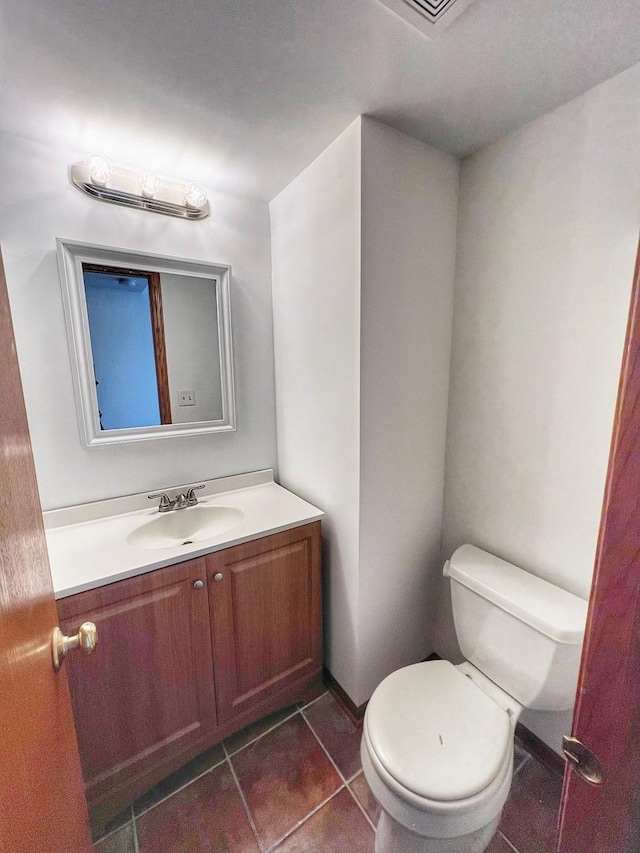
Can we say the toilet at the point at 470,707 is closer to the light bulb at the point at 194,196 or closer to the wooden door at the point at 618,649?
the wooden door at the point at 618,649

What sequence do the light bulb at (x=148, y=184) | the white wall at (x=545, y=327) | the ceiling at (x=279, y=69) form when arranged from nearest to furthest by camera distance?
1. the ceiling at (x=279, y=69)
2. the white wall at (x=545, y=327)
3. the light bulb at (x=148, y=184)

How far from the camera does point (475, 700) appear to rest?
1104 millimetres

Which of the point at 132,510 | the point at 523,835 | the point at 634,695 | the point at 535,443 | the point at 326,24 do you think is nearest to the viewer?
the point at 634,695

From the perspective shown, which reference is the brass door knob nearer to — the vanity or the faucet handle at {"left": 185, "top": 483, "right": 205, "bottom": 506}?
the vanity

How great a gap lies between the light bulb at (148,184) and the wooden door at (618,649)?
5.02ft

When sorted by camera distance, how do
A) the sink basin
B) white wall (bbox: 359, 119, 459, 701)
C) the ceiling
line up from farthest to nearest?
1. the sink basin
2. white wall (bbox: 359, 119, 459, 701)
3. the ceiling

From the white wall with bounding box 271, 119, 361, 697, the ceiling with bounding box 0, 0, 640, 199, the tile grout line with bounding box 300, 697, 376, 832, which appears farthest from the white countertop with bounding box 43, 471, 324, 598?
A: the ceiling with bounding box 0, 0, 640, 199

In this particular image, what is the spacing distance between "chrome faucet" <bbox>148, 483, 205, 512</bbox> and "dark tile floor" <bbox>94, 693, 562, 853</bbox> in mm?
923

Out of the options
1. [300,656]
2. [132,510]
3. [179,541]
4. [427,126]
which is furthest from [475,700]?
[427,126]

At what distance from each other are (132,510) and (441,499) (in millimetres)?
1310

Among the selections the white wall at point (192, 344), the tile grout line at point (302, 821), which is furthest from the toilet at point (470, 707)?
the white wall at point (192, 344)

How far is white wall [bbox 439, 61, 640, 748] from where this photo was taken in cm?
99

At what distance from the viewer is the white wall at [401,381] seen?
1.19m

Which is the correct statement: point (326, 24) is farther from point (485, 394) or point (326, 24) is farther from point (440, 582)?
point (440, 582)
